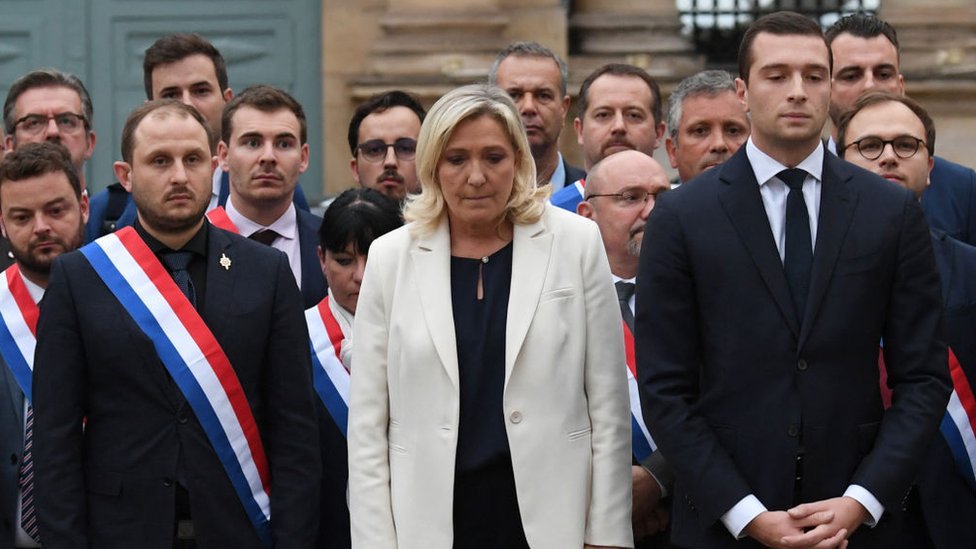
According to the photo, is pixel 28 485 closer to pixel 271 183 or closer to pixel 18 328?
pixel 18 328

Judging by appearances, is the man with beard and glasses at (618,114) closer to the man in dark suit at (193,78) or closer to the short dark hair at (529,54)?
the short dark hair at (529,54)

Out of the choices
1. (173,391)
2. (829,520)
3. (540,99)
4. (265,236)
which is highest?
(540,99)

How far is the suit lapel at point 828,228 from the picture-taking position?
4938 millimetres

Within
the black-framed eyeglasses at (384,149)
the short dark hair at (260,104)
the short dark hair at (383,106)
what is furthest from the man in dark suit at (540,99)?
the short dark hair at (260,104)

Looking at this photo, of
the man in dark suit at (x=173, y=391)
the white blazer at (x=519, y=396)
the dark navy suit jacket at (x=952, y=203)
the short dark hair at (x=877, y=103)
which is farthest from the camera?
the dark navy suit jacket at (x=952, y=203)

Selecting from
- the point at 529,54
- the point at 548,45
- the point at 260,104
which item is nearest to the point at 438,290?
the point at 260,104

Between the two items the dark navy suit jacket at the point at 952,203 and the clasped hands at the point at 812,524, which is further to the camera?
the dark navy suit jacket at the point at 952,203

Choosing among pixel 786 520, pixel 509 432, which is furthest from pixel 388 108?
pixel 786 520

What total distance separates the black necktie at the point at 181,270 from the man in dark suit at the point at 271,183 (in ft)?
3.40

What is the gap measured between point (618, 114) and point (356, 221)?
1.33m

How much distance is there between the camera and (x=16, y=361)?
19.7 ft

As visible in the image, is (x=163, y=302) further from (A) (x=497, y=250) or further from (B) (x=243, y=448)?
(A) (x=497, y=250)

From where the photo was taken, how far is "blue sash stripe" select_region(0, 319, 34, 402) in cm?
599

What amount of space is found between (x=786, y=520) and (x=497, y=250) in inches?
42.4
